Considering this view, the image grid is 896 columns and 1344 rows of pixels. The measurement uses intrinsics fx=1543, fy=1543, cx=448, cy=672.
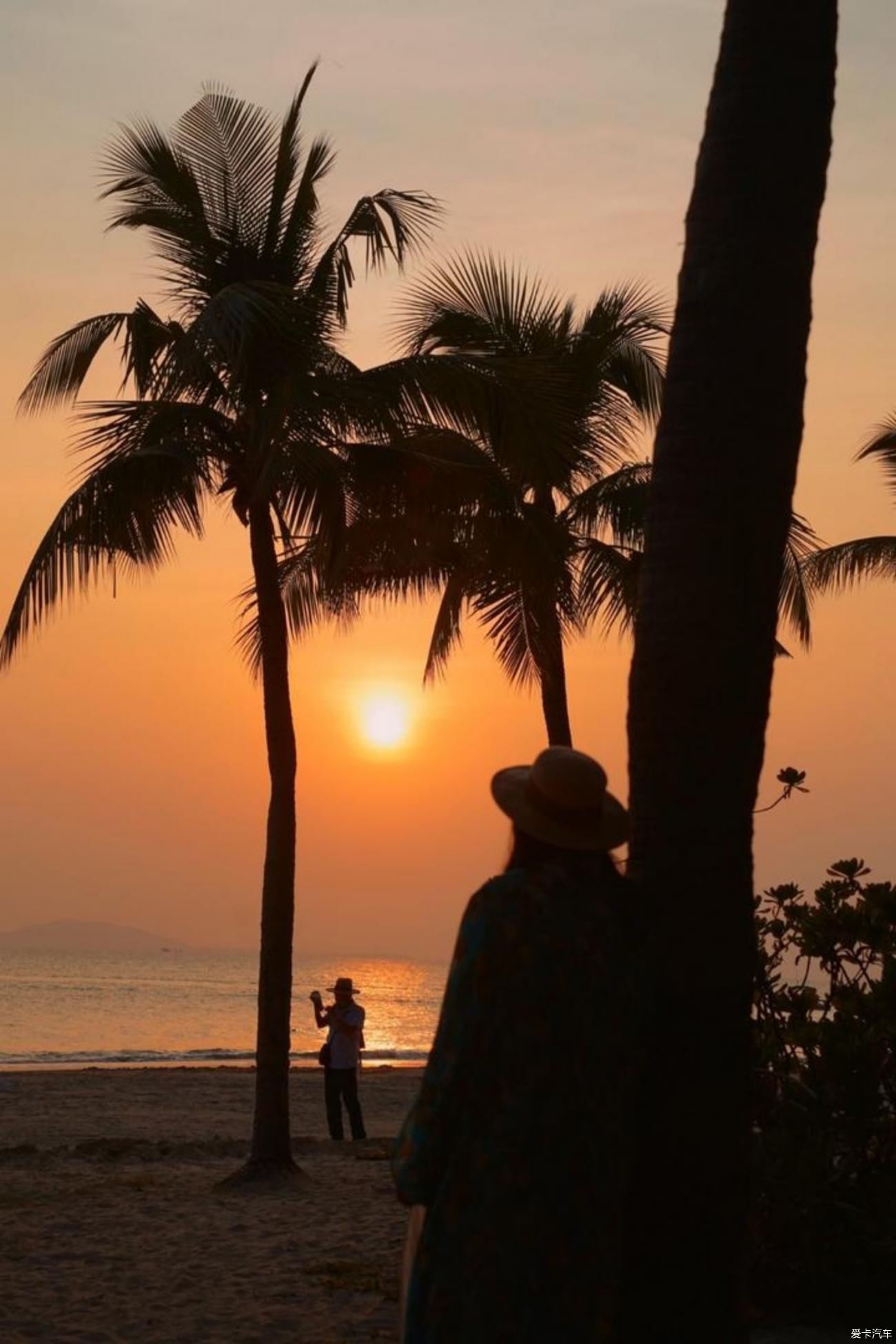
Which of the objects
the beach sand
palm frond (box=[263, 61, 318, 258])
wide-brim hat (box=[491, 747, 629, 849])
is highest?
palm frond (box=[263, 61, 318, 258])

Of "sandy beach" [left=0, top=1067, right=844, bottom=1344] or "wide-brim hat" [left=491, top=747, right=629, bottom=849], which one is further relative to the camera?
"sandy beach" [left=0, top=1067, right=844, bottom=1344]

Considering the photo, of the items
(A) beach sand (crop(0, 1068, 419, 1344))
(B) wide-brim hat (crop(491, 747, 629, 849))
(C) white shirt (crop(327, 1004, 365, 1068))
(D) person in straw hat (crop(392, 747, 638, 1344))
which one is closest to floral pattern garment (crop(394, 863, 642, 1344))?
(D) person in straw hat (crop(392, 747, 638, 1344))

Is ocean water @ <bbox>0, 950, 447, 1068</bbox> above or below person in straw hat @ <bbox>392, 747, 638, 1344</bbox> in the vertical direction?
below

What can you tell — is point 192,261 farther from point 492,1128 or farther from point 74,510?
point 492,1128

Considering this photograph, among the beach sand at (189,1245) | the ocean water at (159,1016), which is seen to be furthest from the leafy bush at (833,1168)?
the ocean water at (159,1016)

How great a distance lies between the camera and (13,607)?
40.9 ft

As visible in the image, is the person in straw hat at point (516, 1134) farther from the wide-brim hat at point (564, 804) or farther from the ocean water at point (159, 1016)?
the ocean water at point (159, 1016)

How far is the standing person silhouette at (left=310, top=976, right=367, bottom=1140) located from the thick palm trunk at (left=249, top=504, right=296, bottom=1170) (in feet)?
10.0

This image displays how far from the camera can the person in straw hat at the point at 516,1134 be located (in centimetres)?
324

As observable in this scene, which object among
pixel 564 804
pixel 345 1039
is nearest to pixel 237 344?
pixel 345 1039

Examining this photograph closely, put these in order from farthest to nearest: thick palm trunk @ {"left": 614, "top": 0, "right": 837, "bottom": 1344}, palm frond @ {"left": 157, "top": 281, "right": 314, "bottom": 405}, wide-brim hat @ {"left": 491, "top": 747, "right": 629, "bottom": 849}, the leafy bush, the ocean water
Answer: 1. the ocean water
2. palm frond @ {"left": 157, "top": 281, "right": 314, "bottom": 405}
3. the leafy bush
4. thick palm trunk @ {"left": 614, "top": 0, "right": 837, "bottom": 1344}
5. wide-brim hat @ {"left": 491, "top": 747, "right": 629, "bottom": 849}

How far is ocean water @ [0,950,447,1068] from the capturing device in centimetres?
5138

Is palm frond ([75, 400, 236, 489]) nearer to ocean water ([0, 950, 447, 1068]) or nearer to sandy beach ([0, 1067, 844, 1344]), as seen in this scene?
sandy beach ([0, 1067, 844, 1344])

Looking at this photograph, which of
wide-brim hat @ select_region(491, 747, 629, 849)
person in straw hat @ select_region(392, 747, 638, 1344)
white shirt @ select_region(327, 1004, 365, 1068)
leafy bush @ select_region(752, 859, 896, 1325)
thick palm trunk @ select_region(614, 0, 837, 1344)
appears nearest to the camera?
person in straw hat @ select_region(392, 747, 638, 1344)
